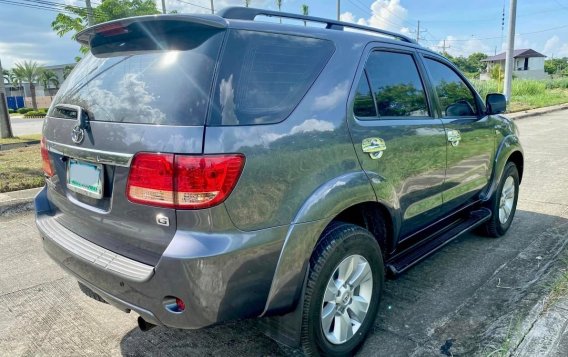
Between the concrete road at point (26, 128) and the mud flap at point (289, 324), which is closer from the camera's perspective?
the mud flap at point (289, 324)

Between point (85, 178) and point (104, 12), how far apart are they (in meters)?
18.8

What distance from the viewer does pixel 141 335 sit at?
2828mm

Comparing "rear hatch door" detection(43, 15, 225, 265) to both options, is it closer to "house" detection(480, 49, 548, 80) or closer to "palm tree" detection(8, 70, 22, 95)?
"palm tree" detection(8, 70, 22, 95)

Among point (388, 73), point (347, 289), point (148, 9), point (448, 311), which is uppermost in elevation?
point (148, 9)

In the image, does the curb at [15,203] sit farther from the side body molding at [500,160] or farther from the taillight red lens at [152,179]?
the side body molding at [500,160]

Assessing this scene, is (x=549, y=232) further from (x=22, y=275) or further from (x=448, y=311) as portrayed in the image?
(x=22, y=275)

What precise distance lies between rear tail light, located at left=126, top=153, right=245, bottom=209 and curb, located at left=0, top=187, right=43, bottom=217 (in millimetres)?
4233

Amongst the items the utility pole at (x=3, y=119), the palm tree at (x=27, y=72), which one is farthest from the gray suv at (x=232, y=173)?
the palm tree at (x=27, y=72)

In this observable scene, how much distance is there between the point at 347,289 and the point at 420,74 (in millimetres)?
1775

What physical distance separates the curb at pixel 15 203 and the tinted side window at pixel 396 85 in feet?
15.2

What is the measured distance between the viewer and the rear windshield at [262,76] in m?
1.98

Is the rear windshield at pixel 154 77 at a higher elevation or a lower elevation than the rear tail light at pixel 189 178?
higher

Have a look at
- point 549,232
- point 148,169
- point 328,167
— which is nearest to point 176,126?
point 148,169

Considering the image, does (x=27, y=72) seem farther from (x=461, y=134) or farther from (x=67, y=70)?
(x=461, y=134)
